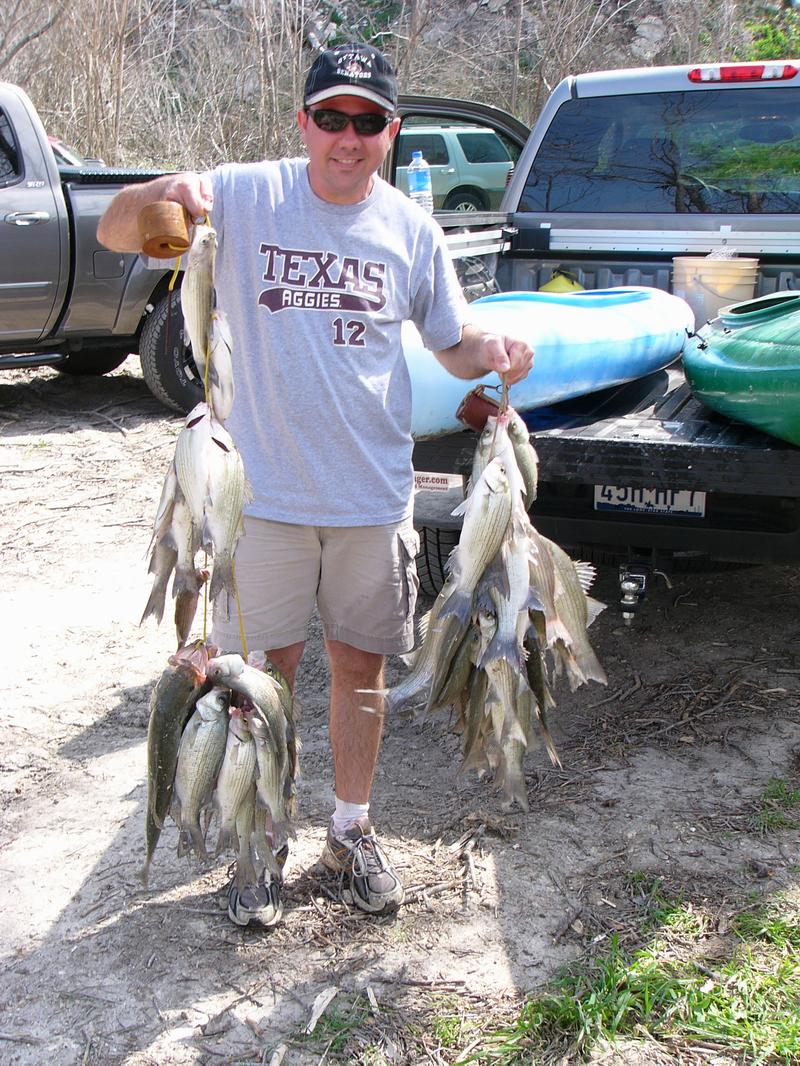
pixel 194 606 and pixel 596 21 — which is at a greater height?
pixel 596 21

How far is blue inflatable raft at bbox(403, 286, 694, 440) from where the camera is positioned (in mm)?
4148

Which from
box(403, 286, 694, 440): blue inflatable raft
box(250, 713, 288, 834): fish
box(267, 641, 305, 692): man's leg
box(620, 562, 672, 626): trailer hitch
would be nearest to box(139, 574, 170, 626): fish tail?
box(250, 713, 288, 834): fish

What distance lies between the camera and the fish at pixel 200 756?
2.72 meters

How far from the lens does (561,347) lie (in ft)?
13.8

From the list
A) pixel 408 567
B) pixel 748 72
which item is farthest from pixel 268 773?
pixel 748 72

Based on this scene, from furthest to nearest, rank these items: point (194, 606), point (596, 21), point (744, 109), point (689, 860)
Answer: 1. point (596, 21)
2. point (744, 109)
3. point (689, 860)
4. point (194, 606)

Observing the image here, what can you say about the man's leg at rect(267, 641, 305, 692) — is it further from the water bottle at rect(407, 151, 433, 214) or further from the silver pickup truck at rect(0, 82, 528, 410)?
the silver pickup truck at rect(0, 82, 528, 410)

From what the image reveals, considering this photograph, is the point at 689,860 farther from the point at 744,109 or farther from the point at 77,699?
the point at 744,109

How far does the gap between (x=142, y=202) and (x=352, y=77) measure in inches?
25.4

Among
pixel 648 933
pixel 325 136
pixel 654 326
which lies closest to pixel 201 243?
pixel 325 136

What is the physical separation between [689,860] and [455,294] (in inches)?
76.3

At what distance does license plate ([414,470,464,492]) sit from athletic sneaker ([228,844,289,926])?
163 centimetres

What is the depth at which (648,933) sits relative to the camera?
3.24 m

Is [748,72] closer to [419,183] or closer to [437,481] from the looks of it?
[419,183]
